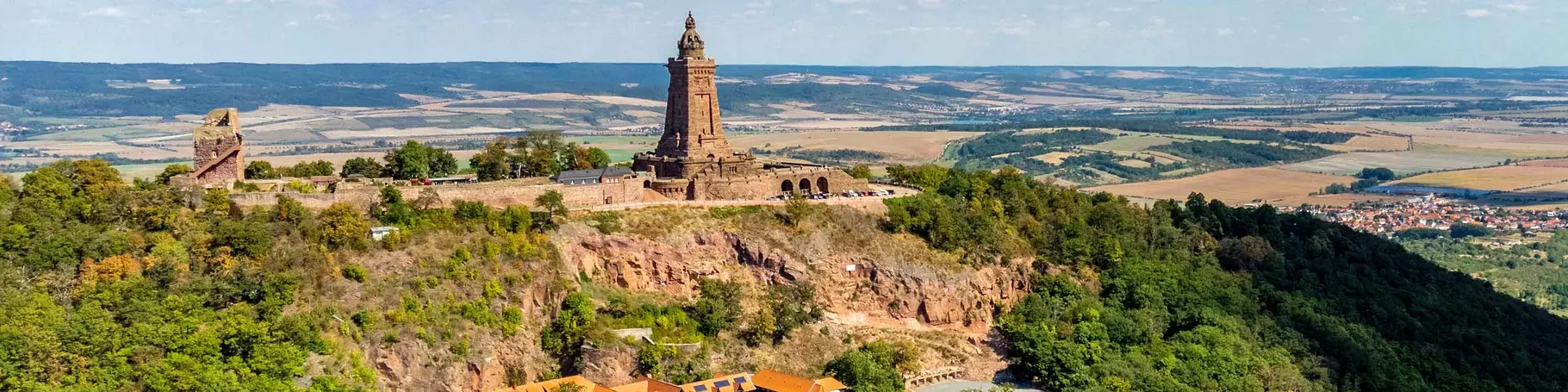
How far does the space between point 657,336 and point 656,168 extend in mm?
17100

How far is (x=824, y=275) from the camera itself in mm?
72250

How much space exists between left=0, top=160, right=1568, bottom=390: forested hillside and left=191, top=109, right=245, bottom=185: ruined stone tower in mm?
2668

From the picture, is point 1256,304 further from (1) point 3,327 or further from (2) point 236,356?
(1) point 3,327

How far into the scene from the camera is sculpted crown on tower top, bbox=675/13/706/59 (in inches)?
3135

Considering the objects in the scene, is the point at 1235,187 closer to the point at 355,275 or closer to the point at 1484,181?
the point at 1484,181

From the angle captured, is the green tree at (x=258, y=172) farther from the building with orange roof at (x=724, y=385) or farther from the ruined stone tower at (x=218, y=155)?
the building with orange roof at (x=724, y=385)

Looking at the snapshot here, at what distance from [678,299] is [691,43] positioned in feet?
54.1

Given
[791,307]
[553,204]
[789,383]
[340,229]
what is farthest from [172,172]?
[789,383]

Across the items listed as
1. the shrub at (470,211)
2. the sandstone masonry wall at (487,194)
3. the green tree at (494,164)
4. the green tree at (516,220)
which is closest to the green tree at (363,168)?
the green tree at (494,164)

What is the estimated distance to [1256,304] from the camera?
261ft

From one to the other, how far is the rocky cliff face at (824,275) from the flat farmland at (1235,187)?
93.4m

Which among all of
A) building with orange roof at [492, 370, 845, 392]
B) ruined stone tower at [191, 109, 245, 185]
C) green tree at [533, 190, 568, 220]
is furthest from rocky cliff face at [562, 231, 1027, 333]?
ruined stone tower at [191, 109, 245, 185]

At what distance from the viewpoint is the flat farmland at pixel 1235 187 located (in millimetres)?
170250

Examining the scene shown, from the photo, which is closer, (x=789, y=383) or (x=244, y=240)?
(x=244, y=240)
